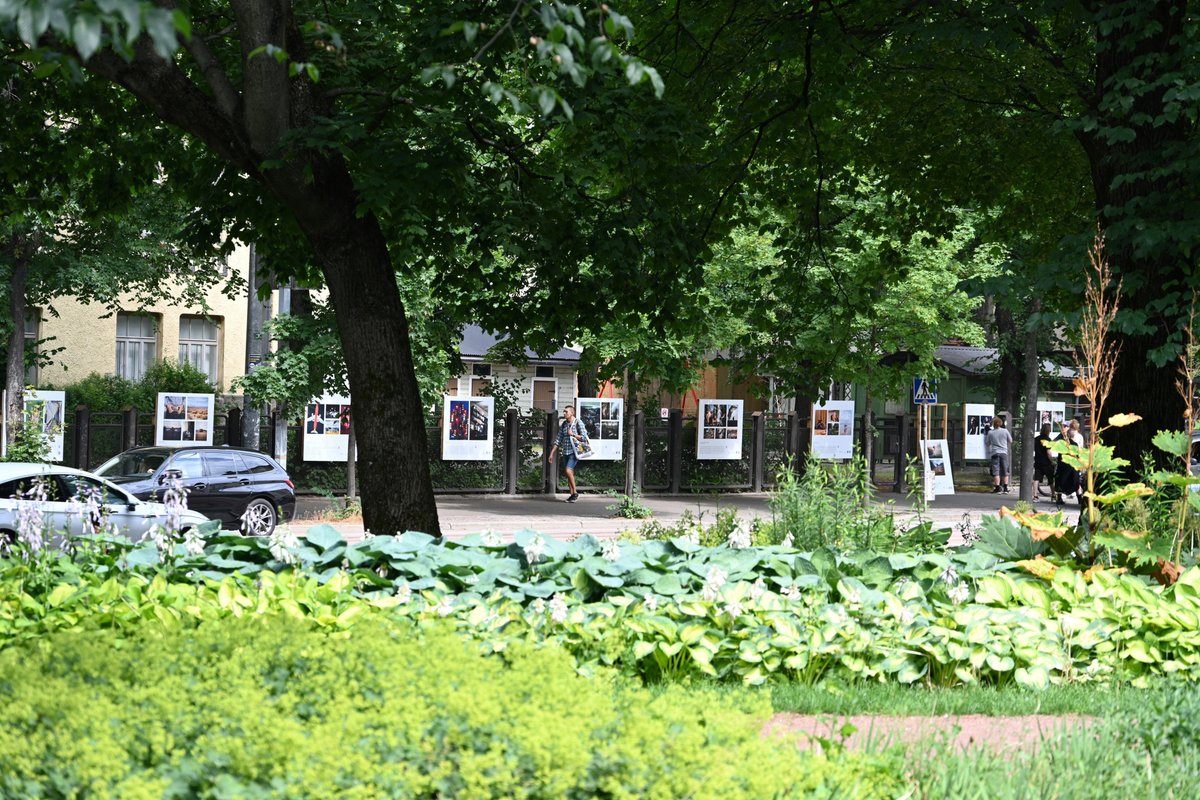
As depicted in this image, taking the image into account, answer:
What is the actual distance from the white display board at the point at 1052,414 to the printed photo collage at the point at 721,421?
36.3ft

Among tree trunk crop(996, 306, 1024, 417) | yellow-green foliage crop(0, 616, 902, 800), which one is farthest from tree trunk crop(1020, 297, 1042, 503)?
yellow-green foliage crop(0, 616, 902, 800)

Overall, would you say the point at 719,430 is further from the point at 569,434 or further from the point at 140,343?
the point at 140,343

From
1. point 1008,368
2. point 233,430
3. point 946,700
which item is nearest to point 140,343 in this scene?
point 233,430

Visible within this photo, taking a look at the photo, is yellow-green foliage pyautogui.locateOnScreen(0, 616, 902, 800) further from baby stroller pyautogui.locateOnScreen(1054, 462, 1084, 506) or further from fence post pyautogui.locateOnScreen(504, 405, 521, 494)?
baby stroller pyautogui.locateOnScreen(1054, 462, 1084, 506)

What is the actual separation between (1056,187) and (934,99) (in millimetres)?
2335

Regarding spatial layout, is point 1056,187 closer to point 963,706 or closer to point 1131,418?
point 1131,418

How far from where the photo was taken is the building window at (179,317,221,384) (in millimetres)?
38281

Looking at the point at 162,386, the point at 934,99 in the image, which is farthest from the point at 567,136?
the point at 162,386

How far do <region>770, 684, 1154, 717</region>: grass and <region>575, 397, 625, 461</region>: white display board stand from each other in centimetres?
2228

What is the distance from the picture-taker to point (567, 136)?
509 inches

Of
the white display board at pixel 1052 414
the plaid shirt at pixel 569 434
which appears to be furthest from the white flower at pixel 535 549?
the white display board at pixel 1052 414

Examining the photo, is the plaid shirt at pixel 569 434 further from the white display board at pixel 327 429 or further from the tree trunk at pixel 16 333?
the tree trunk at pixel 16 333

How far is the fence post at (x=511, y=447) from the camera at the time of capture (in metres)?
27.6

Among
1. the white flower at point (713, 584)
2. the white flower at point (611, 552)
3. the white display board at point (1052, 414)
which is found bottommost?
the white flower at point (713, 584)
